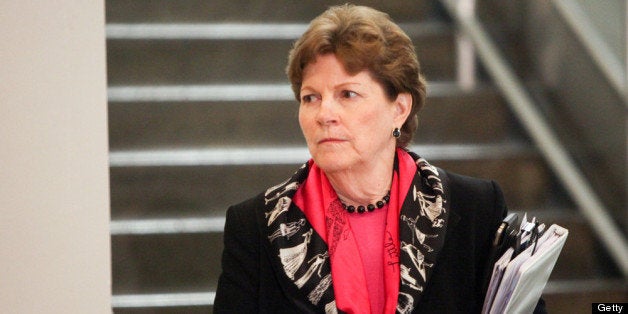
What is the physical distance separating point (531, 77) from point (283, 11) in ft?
3.85

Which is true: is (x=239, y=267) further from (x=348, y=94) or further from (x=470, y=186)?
(x=470, y=186)

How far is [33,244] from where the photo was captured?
11.2ft

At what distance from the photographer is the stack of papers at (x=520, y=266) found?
7.41ft

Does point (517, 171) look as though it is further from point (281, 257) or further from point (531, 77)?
point (281, 257)

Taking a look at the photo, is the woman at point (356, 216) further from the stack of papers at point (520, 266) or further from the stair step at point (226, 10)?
the stair step at point (226, 10)

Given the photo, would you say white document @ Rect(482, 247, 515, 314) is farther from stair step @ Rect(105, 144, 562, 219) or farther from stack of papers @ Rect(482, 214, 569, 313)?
stair step @ Rect(105, 144, 562, 219)

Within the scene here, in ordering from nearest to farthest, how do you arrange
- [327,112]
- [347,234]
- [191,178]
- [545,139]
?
1. [327,112]
2. [347,234]
3. [191,178]
4. [545,139]

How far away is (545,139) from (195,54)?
5.20 feet

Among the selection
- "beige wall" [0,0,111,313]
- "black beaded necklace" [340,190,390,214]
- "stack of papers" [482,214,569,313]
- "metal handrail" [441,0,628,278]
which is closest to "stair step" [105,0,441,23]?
"metal handrail" [441,0,628,278]

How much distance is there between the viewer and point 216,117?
14.6ft

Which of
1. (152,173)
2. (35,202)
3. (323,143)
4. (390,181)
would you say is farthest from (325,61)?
(152,173)

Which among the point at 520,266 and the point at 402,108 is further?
the point at 402,108

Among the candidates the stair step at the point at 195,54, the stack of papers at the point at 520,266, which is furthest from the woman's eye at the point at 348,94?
the stair step at the point at 195,54

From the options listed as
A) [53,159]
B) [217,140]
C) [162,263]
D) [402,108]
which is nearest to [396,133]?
[402,108]
